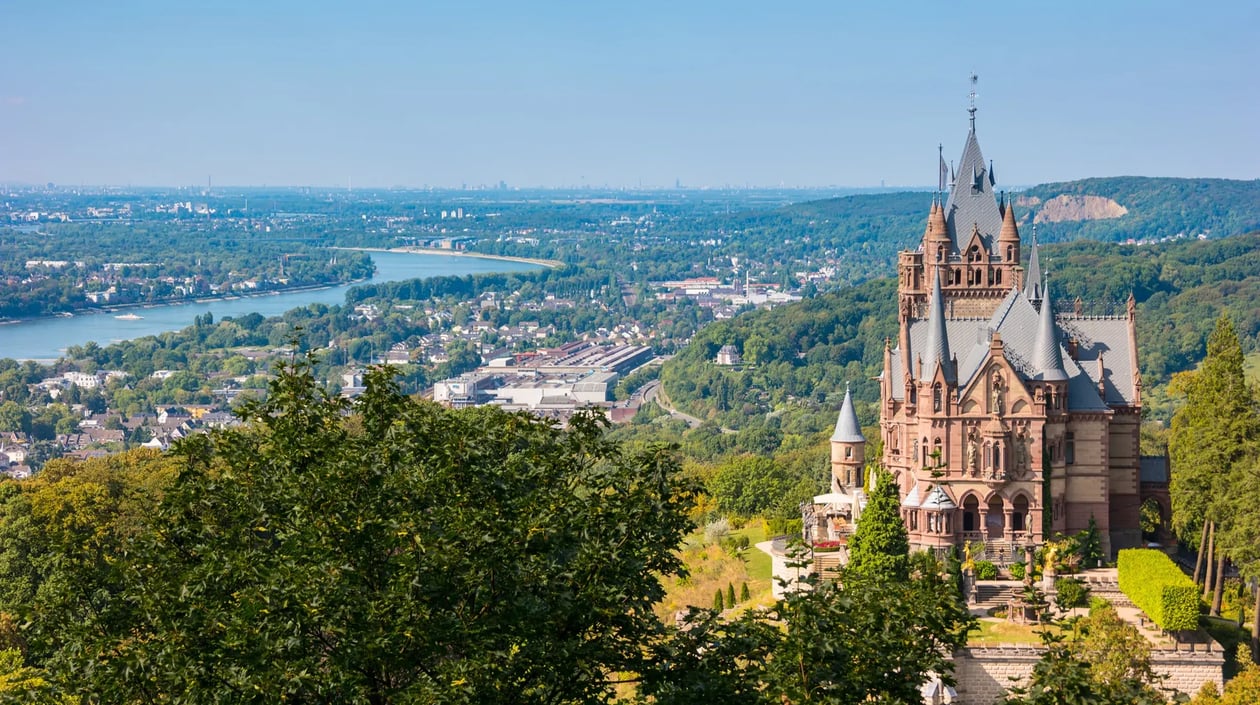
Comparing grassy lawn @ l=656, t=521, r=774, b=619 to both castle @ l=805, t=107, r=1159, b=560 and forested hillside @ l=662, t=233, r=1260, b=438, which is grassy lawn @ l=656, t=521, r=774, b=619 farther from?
forested hillside @ l=662, t=233, r=1260, b=438

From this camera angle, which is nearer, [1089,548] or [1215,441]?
[1215,441]

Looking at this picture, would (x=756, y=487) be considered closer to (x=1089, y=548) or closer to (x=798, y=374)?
(x=1089, y=548)

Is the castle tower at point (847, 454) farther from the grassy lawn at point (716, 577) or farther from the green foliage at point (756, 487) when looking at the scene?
the green foliage at point (756, 487)

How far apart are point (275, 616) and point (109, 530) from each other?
40466 mm

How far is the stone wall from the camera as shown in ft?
153

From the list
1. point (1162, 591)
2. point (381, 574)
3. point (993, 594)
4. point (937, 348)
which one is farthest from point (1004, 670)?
point (381, 574)

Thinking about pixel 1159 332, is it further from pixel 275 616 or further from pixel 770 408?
pixel 275 616

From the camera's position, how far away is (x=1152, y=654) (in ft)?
154

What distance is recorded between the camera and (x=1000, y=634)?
48969 millimetres

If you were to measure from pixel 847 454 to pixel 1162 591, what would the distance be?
18.8m

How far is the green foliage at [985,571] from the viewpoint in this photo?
5403cm

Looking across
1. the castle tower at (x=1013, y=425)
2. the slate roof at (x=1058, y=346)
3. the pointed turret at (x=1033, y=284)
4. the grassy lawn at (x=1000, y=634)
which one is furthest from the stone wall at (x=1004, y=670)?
the pointed turret at (x=1033, y=284)

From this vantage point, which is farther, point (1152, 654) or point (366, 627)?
point (1152, 654)

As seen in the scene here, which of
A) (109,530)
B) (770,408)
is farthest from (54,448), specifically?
(109,530)
